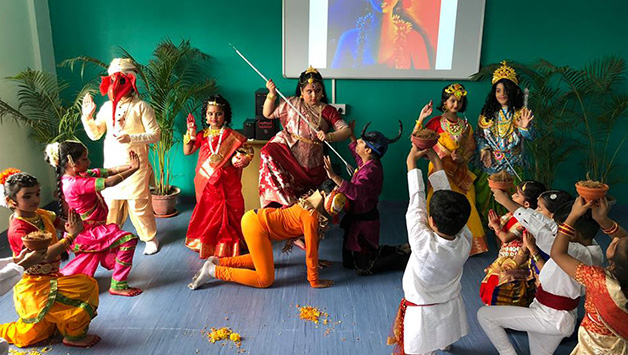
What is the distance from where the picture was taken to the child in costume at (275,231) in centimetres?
346

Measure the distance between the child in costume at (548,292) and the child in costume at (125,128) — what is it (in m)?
2.78

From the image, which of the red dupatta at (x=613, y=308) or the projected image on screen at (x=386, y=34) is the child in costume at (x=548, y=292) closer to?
the red dupatta at (x=613, y=308)

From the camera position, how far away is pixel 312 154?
4.21m

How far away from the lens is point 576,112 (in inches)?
197

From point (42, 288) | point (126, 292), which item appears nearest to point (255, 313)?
point (126, 292)

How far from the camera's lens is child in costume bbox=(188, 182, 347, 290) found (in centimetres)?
346

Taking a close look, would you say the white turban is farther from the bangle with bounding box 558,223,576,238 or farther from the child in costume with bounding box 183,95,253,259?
the bangle with bounding box 558,223,576,238

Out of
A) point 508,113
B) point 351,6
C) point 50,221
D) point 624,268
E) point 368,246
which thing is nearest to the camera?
point 624,268

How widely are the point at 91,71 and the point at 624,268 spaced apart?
4.88 m

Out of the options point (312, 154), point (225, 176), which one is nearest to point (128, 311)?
point (225, 176)

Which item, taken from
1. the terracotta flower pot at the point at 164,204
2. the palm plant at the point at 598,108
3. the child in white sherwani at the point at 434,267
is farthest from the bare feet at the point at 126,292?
the palm plant at the point at 598,108

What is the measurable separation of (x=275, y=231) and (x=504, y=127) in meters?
2.17

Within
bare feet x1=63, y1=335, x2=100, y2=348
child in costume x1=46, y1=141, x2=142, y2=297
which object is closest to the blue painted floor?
bare feet x1=63, y1=335, x2=100, y2=348

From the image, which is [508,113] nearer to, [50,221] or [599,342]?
[599,342]
